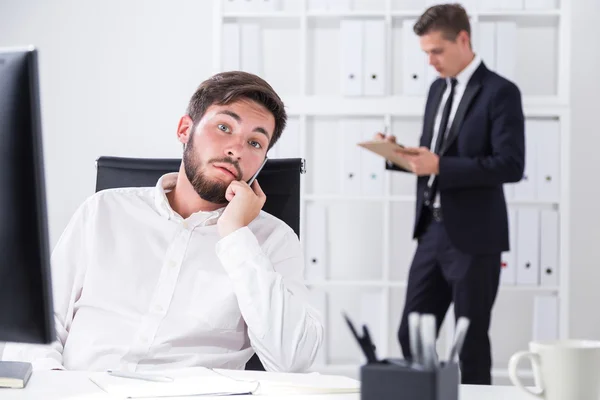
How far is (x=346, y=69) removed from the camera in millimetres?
3543

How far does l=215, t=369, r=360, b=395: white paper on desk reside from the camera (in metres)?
1.08

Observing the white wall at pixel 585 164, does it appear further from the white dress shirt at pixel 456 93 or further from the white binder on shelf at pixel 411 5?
the white dress shirt at pixel 456 93

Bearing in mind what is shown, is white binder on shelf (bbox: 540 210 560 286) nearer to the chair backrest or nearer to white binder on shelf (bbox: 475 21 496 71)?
white binder on shelf (bbox: 475 21 496 71)

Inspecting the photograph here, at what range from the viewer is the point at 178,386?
1.08 m

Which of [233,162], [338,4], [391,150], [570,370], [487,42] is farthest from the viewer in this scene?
[338,4]

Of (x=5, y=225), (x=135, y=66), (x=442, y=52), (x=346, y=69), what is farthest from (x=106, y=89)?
(x=5, y=225)

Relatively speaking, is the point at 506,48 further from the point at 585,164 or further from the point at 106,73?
the point at 106,73

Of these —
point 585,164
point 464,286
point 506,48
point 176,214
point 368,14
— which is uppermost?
point 368,14

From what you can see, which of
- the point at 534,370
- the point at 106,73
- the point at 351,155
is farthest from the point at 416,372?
the point at 106,73

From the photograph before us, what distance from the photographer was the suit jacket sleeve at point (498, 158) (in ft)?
9.39

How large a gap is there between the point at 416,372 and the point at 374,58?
289cm

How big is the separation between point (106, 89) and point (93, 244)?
2.48m

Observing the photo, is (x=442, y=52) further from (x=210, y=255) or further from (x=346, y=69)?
(x=210, y=255)

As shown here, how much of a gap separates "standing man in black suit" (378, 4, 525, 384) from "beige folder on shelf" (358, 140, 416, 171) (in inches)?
1.4
